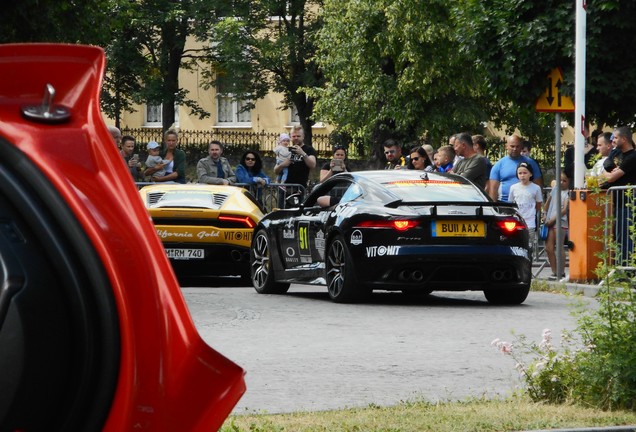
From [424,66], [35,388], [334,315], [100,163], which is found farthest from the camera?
[424,66]

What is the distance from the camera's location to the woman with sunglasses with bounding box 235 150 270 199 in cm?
2389

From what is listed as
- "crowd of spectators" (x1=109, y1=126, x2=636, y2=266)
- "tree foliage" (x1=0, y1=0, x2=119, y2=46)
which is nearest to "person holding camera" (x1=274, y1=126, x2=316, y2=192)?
"crowd of spectators" (x1=109, y1=126, x2=636, y2=266)

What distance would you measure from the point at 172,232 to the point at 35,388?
50.6 feet

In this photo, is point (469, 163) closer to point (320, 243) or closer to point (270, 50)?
point (320, 243)

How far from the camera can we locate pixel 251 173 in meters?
24.2

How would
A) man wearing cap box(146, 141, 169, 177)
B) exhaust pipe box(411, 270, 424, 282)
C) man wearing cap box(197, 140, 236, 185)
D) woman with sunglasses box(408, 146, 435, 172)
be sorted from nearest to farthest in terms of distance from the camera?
exhaust pipe box(411, 270, 424, 282) → woman with sunglasses box(408, 146, 435, 172) → man wearing cap box(197, 140, 236, 185) → man wearing cap box(146, 141, 169, 177)

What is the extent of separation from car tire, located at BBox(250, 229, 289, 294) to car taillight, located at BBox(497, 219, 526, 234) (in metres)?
3.11

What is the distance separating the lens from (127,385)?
2721 mm

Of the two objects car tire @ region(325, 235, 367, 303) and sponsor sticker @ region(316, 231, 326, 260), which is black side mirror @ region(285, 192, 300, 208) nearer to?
sponsor sticker @ region(316, 231, 326, 260)

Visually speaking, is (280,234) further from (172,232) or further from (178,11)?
(178,11)

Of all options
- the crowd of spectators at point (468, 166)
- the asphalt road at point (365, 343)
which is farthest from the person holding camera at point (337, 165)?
the asphalt road at point (365, 343)

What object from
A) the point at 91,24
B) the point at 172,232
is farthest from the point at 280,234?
the point at 91,24

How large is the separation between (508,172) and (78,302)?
17.4m

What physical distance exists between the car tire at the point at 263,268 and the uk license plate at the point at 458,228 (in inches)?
113
